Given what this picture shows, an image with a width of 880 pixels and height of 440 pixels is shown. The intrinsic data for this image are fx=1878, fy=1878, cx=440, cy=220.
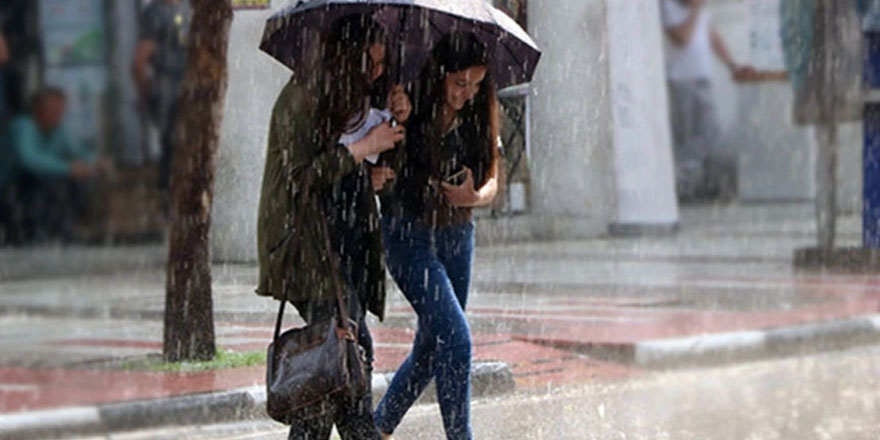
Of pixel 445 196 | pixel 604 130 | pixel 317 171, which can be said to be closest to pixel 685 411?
pixel 445 196

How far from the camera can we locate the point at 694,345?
10.6 metres

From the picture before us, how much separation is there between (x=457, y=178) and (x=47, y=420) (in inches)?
84.0

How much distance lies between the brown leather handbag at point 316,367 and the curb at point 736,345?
440 cm

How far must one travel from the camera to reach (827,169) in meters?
15.3

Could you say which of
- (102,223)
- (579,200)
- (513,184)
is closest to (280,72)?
(513,184)

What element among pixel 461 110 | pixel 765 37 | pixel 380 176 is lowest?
pixel 380 176

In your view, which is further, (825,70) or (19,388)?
(825,70)

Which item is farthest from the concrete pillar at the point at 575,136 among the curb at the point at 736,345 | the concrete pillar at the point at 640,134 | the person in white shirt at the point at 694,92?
the curb at the point at 736,345

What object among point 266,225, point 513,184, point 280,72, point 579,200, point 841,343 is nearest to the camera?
point 266,225

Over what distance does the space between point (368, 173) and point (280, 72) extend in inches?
324

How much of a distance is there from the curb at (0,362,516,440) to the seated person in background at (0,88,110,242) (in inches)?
39.7

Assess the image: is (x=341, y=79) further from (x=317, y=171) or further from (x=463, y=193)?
(x=463, y=193)

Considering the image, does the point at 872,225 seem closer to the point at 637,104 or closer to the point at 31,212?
the point at 637,104

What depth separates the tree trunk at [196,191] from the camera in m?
9.05
